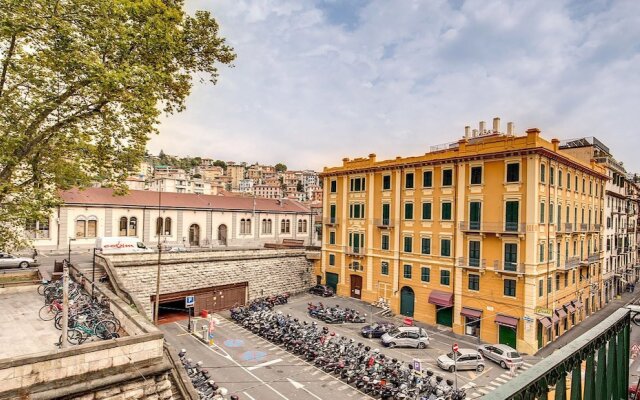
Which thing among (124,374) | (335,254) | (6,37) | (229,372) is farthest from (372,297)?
(6,37)

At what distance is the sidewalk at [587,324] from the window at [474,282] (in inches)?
219

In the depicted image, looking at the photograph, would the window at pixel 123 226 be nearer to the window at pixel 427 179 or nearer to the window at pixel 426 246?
the window at pixel 426 246

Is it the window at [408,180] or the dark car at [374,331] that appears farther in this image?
the window at [408,180]

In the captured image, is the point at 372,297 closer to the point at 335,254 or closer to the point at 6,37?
the point at 335,254

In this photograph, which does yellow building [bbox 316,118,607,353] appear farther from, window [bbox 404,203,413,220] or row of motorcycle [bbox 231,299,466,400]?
row of motorcycle [bbox 231,299,466,400]

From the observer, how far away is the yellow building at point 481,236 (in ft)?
80.3

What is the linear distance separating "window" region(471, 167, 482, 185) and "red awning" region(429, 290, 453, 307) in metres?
9.11

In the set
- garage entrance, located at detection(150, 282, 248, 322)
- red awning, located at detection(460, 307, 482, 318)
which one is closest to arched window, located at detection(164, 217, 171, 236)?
garage entrance, located at detection(150, 282, 248, 322)

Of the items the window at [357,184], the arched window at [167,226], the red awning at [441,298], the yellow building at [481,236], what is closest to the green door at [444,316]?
the yellow building at [481,236]

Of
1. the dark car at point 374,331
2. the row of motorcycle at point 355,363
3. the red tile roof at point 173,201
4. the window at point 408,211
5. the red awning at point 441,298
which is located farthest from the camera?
the red tile roof at point 173,201

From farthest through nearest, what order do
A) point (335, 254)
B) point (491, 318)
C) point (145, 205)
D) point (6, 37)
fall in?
point (145, 205) < point (335, 254) < point (491, 318) < point (6, 37)

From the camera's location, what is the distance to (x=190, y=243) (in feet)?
146

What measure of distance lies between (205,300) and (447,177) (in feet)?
76.7

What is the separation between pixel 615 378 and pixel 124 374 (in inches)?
412
